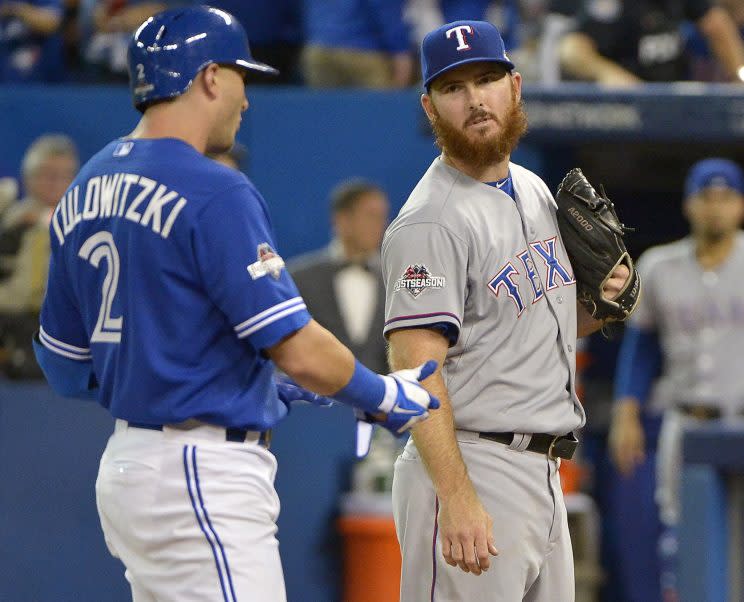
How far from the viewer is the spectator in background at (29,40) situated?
→ 7.95 metres

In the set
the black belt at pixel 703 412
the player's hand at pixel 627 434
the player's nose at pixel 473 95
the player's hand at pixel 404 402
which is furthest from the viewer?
the player's hand at pixel 627 434

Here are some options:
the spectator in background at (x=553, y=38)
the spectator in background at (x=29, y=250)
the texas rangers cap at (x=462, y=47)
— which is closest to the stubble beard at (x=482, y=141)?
the texas rangers cap at (x=462, y=47)

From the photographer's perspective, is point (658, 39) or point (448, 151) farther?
point (658, 39)

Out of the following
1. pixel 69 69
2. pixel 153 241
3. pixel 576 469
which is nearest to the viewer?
pixel 153 241

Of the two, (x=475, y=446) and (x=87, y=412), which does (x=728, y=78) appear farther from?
(x=475, y=446)

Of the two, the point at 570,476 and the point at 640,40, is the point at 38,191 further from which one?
the point at 640,40

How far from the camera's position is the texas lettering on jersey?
3.38 metres

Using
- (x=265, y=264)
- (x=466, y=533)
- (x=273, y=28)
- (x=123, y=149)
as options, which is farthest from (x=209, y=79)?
(x=273, y=28)

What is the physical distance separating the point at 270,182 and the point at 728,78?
2537mm

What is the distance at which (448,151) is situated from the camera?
3.49m

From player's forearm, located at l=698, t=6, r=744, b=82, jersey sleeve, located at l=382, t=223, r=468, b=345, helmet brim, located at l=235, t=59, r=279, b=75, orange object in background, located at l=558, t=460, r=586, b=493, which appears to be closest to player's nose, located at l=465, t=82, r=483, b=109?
jersey sleeve, located at l=382, t=223, r=468, b=345

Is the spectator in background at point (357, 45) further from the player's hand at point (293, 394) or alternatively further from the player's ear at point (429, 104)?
the player's hand at point (293, 394)

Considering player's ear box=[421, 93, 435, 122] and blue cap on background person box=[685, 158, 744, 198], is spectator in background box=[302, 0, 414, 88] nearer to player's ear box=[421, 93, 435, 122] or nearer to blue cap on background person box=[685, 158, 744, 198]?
blue cap on background person box=[685, 158, 744, 198]

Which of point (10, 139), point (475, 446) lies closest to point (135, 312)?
point (475, 446)
